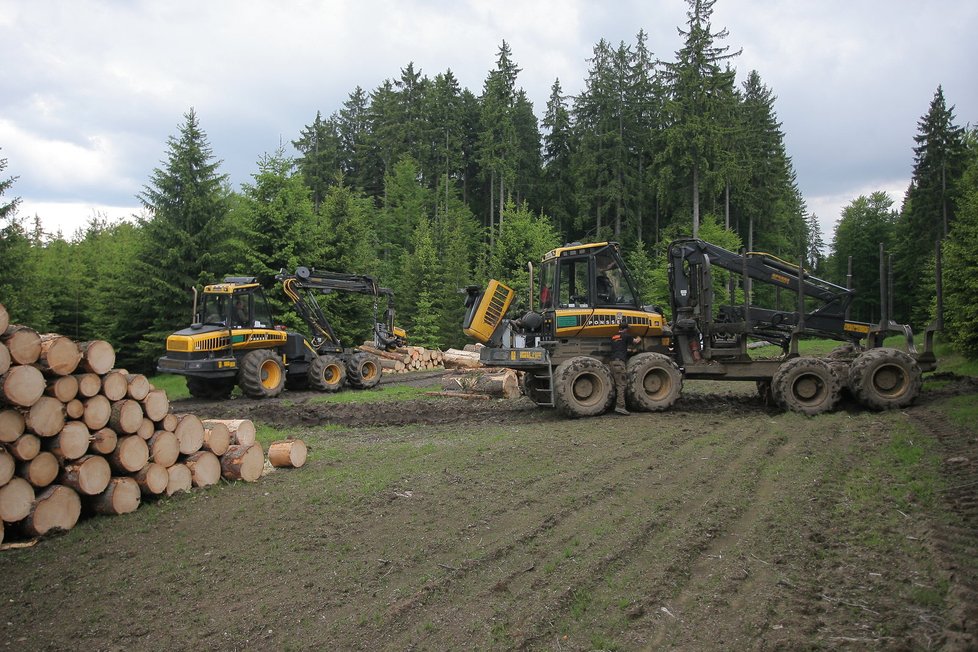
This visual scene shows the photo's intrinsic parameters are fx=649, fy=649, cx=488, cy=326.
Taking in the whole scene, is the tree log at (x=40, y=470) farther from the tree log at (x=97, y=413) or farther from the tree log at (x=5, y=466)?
the tree log at (x=97, y=413)

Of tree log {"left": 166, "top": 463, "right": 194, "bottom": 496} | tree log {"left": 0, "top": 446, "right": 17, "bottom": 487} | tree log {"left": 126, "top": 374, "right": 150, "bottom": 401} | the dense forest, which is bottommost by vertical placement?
tree log {"left": 166, "top": 463, "right": 194, "bottom": 496}

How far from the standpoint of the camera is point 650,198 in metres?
46.5

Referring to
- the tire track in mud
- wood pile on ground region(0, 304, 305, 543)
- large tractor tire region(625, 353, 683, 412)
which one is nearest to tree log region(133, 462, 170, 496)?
wood pile on ground region(0, 304, 305, 543)

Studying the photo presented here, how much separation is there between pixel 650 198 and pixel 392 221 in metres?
18.7

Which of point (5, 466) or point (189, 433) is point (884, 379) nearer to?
point (189, 433)

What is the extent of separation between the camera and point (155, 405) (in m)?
7.05

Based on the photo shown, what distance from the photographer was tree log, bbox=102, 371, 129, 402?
671 cm

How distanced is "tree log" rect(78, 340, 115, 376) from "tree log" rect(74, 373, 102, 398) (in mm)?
97

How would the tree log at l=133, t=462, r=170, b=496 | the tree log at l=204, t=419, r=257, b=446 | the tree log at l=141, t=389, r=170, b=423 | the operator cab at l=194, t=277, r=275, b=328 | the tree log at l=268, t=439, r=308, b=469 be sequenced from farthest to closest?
the operator cab at l=194, t=277, r=275, b=328, the tree log at l=268, t=439, r=308, b=469, the tree log at l=204, t=419, r=257, b=446, the tree log at l=141, t=389, r=170, b=423, the tree log at l=133, t=462, r=170, b=496

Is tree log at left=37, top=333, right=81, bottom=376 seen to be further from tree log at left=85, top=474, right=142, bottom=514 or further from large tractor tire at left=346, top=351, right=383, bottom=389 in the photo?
large tractor tire at left=346, top=351, right=383, bottom=389

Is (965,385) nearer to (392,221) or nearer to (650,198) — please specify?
(650,198)

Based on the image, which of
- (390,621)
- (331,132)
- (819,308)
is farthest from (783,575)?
(331,132)

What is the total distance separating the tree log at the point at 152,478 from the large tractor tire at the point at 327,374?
10914 millimetres

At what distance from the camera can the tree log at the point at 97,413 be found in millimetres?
6504
